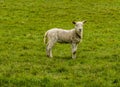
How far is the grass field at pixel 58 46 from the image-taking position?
14.1m

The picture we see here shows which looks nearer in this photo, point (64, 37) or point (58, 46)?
point (64, 37)

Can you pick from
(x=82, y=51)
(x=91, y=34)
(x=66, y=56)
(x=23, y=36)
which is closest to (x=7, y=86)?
(x=66, y=56)

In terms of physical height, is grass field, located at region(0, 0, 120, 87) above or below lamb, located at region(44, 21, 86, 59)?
below

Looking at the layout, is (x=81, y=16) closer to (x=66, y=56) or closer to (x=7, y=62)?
(x=66, y=56)

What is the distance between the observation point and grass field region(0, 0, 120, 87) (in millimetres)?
14102

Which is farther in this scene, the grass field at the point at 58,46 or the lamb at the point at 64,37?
the lamb at the point at 64,37

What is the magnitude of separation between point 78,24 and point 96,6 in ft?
83.0

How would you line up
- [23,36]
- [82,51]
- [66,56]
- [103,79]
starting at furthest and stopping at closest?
[23,36]
[82,51]
[66,56]
[103,79]

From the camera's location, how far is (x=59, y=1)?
4462cm

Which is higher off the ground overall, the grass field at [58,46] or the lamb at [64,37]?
the lamb at [64,37]

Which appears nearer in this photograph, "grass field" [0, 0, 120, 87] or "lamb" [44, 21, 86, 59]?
"grass field" [0, 0, 120, 87]

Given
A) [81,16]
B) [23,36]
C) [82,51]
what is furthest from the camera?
[81,16]

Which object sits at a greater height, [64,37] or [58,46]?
[64,37]

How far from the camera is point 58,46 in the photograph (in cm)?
2284
